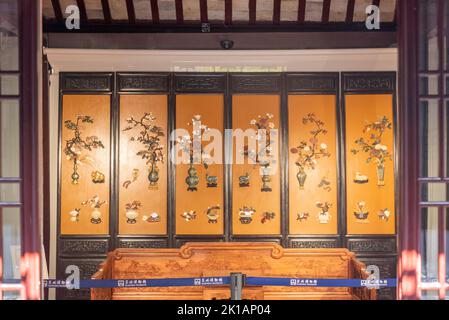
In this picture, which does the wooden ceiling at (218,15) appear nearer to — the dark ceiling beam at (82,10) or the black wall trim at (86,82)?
the dark ceiling beam at (82,10)

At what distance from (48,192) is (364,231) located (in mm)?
3725

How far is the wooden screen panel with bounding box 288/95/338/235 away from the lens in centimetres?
662

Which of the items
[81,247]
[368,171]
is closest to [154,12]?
[81,247]

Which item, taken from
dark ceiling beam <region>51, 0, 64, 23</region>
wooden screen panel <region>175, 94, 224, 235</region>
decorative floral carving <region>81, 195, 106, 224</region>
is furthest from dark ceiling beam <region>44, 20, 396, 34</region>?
decorative floral carving <region>81, 195, 106, 224</region>

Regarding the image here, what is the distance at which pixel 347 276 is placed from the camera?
6.06 meters

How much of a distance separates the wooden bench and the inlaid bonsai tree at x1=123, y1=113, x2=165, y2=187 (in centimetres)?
111

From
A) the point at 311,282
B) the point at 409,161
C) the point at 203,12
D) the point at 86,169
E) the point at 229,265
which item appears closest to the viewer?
the point at 409,161

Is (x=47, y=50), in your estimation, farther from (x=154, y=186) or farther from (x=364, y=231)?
Answer: (x=364, y=231)

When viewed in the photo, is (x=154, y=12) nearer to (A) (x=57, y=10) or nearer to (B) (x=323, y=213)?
(A) (x=57, y=10)

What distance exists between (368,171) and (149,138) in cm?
265

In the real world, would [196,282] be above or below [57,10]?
below

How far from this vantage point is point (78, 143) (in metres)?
6.64

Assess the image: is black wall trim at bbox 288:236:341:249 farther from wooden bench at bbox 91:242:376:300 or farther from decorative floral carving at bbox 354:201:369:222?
wooden bench at bbox 91:242:376:300

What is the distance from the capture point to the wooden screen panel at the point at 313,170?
662cm
